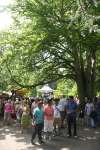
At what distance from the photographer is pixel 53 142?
1973 cm

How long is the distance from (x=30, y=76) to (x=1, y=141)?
16.6m

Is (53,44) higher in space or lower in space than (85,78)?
higher

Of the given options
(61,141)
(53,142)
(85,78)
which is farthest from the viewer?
(85,78)

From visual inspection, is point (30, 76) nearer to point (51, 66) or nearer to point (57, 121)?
point (51, 66)

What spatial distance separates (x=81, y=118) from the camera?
29000 mm

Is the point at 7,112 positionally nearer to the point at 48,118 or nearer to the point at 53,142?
the point at 48,118

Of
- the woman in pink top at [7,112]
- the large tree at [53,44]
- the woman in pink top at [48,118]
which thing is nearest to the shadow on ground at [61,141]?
the woman in pink top at [48,118]

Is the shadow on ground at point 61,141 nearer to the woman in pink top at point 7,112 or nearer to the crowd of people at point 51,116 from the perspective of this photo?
the crowd of people at point 51,116

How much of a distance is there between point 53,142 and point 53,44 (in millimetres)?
13192

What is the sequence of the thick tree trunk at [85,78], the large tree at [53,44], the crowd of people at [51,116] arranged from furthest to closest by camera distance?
1. the thick tree trunk at [85,78]
2. the large tree at [53,44]
3. the crowd of people at [51,116]

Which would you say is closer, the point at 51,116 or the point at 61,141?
the point at 61,141

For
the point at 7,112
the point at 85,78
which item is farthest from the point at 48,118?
the point at 85,78

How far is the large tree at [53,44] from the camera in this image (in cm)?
2914

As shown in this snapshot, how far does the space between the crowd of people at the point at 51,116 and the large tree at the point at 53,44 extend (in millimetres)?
4048
